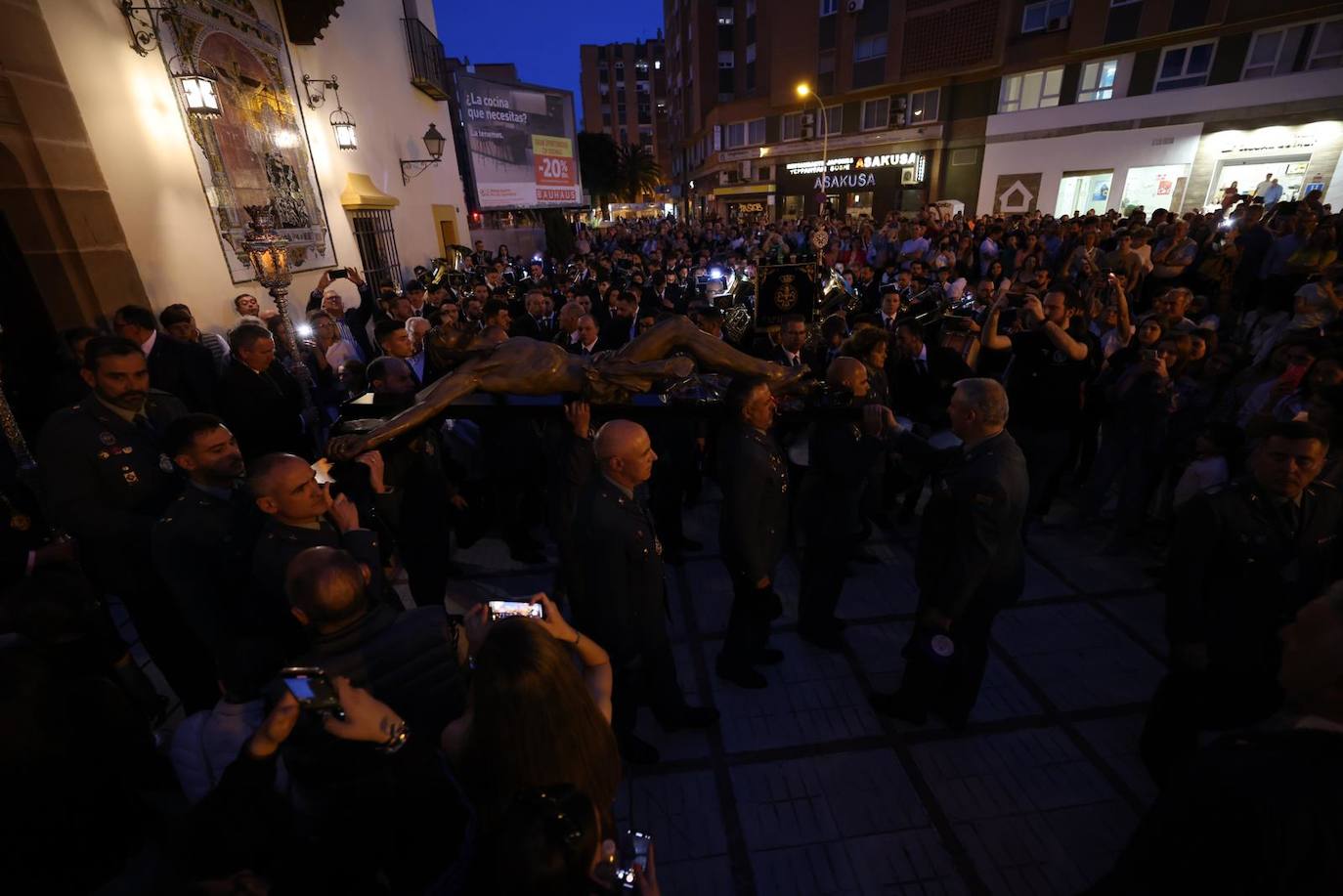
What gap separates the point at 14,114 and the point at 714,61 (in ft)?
151

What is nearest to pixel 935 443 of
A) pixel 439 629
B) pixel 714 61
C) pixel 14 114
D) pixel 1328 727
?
pixel 1328 727

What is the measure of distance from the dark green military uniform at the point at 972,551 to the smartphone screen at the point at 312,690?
248cm

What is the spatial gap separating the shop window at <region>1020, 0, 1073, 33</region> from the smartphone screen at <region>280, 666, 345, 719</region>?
30399mm

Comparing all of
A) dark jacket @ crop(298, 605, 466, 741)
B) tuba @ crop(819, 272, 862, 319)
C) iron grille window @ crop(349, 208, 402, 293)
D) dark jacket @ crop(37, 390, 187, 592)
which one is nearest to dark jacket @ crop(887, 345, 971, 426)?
tuba @ crop(819, 272, 862, 319)

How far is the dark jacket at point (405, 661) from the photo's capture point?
1.83 meters

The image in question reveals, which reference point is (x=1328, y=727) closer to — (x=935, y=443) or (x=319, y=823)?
(x=935, y=443)

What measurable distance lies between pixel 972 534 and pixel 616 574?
5.39ft

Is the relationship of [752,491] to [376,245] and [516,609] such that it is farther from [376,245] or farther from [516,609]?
[376,245]

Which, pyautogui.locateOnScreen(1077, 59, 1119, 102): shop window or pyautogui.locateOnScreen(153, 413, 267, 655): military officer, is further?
pyautogui.locateOnScreen(1077, 59, 1119, 102): shop window

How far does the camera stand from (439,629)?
202cm

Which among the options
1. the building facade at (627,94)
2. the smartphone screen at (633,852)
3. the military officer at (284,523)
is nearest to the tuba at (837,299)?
the military officer at (284,523)

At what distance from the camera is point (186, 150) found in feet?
20.6

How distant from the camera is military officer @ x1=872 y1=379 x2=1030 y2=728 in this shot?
263cm

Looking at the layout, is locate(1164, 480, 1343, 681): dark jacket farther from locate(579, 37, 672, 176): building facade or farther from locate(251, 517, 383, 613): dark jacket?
locate(579, 37, 672, 176): building facade
